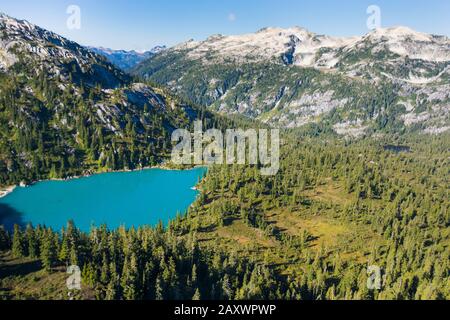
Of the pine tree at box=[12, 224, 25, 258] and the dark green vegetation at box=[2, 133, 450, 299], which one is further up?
the pine tree at box=[12, 224, 25, 258]

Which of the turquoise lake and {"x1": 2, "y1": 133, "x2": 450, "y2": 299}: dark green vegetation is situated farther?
the turquoise lake

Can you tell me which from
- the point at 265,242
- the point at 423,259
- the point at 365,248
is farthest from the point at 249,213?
the point at 423,259

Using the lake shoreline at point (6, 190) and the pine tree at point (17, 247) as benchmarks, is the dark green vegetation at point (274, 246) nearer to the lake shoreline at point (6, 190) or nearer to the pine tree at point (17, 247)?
the pine tree at point (17, 247)

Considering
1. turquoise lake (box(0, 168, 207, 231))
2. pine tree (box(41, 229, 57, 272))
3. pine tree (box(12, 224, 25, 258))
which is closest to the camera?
pine tree (box(41, 229, 57, 272))

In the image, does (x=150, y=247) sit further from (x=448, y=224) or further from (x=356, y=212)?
(x=448, y=224)

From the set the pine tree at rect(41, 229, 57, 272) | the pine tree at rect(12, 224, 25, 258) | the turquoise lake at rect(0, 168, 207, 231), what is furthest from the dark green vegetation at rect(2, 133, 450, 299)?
the turquoise lake at rect(0, 168, 207, 231)

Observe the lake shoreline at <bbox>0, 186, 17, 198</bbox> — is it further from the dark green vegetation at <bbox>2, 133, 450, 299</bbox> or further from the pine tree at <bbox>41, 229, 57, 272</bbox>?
the pine tree at <bbox>41, 229, 57, 272</bbox>
